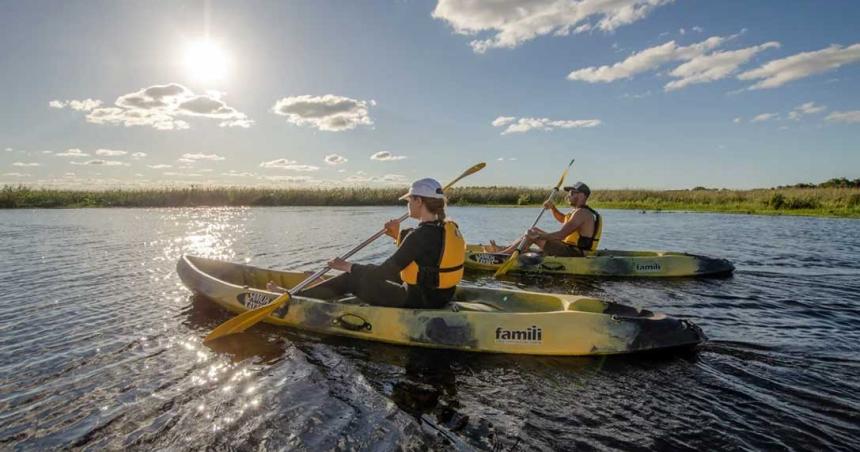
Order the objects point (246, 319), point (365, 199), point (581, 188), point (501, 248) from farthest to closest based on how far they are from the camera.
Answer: point (365, 199) → point (501, 248) → point (581, 188) → point (246, 319)

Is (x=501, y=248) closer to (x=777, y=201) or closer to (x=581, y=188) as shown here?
(x=581, y=188)

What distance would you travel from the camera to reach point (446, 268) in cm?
573

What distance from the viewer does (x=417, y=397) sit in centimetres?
464

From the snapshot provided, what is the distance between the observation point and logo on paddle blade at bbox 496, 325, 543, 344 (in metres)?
5.53

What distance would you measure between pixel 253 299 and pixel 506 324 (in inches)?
151

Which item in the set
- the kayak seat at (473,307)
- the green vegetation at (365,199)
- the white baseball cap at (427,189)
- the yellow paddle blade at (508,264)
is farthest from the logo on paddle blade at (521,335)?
the green vegetation at (365,199)

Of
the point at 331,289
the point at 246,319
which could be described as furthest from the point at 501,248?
the point at 246,319

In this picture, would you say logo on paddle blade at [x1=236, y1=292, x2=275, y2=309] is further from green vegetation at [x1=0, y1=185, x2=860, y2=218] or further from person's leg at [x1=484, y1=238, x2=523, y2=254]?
green vegetation at [x1=0, y1=185, x2=860, y2=218]

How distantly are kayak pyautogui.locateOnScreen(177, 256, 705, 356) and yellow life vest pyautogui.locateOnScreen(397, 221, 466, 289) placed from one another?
38 cm

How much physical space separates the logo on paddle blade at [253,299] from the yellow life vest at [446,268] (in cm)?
228

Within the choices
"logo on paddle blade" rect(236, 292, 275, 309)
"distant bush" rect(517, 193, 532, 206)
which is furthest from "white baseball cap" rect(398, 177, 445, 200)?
"distant bush" rect(517, 193, 532, 206)

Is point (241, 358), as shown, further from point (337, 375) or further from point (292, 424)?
point (292, 424)

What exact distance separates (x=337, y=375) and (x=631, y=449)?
9.99ft

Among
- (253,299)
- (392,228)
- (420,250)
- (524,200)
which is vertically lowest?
(253,299)
